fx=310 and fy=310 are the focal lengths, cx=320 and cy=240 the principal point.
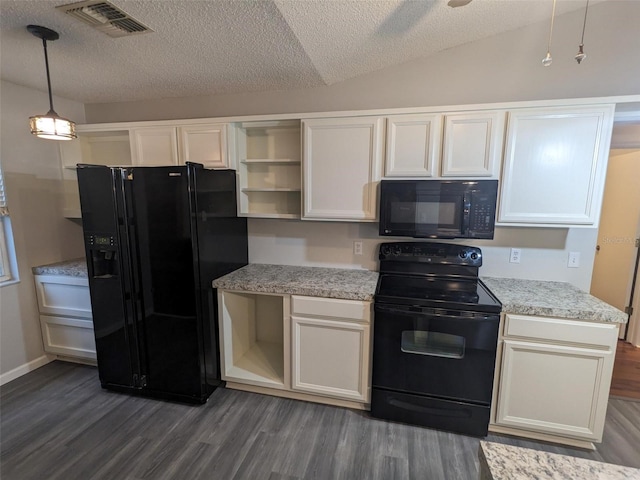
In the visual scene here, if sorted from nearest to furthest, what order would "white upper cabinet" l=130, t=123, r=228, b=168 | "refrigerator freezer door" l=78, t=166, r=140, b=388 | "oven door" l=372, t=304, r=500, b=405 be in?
"oven door" l=372, t=304, r=500, b=405 < "refrigerator freezer door" l=78, t=166, r=140, b=388 < "white upper cabinet" l=130, t=123, r=228, b=168

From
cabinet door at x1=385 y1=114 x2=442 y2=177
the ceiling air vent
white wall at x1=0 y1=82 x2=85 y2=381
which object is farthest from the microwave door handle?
white wall at x1=0 y1=82 x2=85 y2=381

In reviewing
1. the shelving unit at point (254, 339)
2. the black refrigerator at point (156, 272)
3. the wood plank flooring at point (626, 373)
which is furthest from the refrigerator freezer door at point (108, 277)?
the wood plank flooring at point (626, 373)

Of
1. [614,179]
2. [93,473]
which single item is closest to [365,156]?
[93,473]

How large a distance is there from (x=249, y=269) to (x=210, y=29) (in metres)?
1.75

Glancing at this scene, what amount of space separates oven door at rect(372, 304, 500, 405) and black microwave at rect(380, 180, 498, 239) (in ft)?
1.90

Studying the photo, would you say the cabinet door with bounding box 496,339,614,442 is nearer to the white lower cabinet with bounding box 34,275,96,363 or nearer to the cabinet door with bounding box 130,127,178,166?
the cabinet door with bounding box 130,127,178,166

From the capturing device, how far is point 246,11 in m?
1.56

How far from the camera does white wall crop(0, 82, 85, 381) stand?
8.46ft

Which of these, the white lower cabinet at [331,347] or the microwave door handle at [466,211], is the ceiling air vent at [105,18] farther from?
the microwave door handle at [466,211]

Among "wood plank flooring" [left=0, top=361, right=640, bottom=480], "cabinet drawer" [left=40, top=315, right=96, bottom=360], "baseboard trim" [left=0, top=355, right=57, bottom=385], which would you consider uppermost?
"cabinet drawer" [left=40, top=315, right=96, bottom=360]

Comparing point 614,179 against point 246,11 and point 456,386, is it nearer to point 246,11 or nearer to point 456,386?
point 456,386

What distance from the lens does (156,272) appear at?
2.25m

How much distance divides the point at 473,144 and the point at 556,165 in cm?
54

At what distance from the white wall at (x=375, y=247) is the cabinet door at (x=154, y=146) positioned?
892 mm
